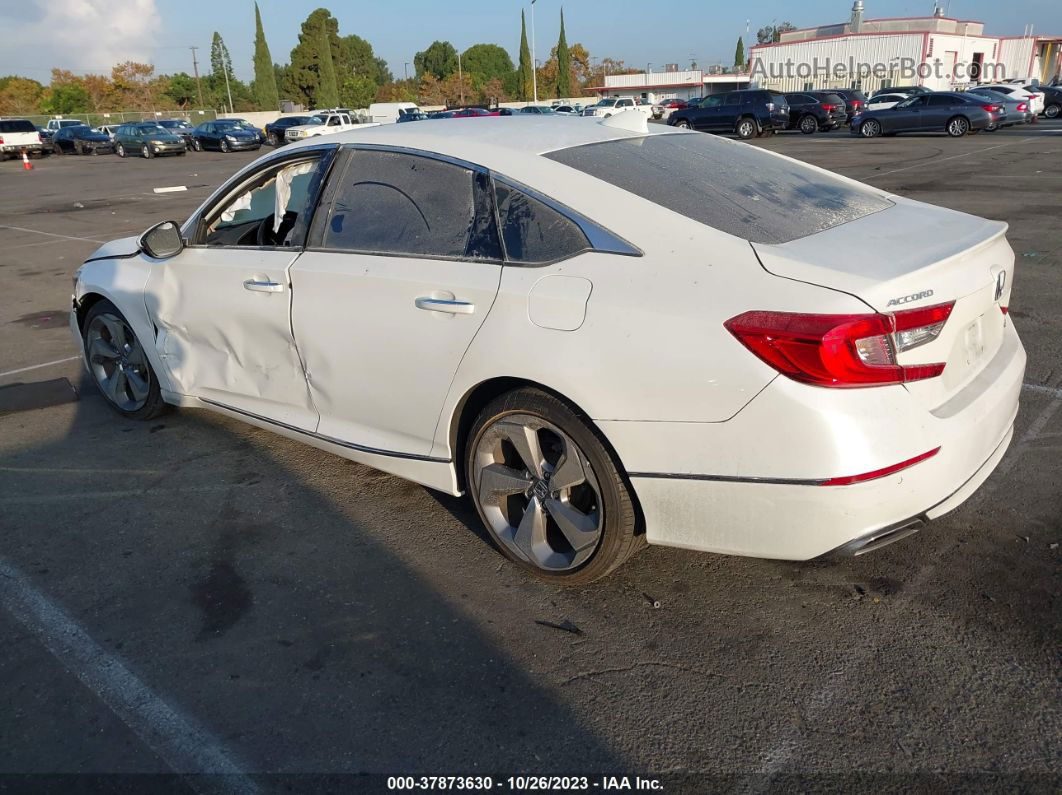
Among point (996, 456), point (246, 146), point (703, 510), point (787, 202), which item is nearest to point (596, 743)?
point (703, 510)

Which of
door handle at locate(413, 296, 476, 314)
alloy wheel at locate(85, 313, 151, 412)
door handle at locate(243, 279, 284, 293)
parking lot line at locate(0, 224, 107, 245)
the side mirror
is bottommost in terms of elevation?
alloy wheel at locate(85, 313, 151, 412)

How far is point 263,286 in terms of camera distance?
12.6 ft


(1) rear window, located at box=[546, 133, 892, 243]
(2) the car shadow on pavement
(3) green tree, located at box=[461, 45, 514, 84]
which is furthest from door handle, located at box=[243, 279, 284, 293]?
(3) green tree, located at box=[461, 45, 514, 84]

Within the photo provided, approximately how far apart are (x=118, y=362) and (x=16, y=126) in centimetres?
4191

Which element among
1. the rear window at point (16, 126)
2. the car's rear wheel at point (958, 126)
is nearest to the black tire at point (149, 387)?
the car's rear wheel at point (958, 126)

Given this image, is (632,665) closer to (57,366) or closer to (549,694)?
(549,694)

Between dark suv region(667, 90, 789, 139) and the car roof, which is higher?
dark suv region(667, 90, 789, 139)

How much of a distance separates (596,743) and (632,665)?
38cm

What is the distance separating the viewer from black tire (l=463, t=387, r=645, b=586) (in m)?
2.88

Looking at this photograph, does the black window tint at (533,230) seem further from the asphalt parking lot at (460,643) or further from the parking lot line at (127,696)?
the parking lot line at (127,696)

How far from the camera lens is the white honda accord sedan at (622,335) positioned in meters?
2.54

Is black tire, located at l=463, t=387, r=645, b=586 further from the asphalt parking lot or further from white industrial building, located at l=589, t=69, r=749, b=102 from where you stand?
white industrial building, located at l=589, t=69, r=749, b=102

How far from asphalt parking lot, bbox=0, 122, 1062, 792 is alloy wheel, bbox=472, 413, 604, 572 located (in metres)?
0.17

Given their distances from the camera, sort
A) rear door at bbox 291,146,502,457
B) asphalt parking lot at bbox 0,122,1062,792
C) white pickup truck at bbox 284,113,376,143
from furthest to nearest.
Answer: white pickup truck at bbox 284,113,376,143 → rear door at bbox 291,146,502,457 → asphalt parking lot at bbox 0,122,1062,792
